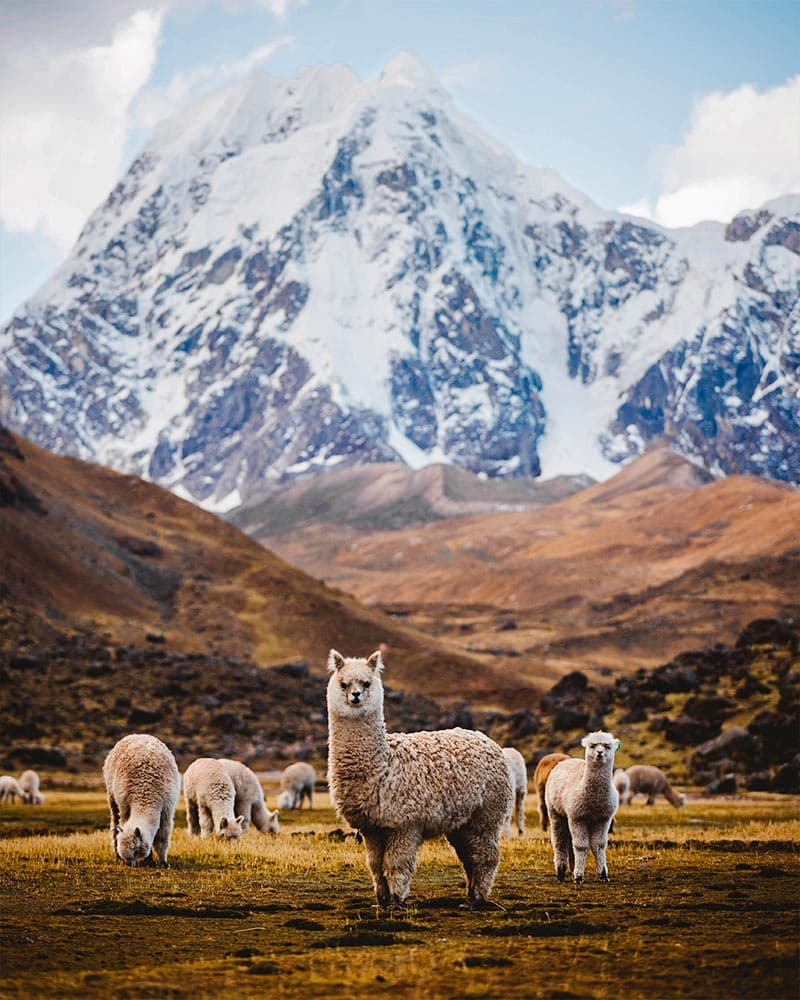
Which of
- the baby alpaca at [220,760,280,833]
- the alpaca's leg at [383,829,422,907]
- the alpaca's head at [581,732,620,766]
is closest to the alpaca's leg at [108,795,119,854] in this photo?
the baby alpaca at [220,760,280,833]

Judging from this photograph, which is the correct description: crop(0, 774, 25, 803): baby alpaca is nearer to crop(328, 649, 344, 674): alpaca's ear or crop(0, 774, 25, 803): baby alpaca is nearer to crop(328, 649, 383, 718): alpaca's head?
crop(328, 649, 344, 674): alpaca's ear

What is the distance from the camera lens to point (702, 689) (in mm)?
69688

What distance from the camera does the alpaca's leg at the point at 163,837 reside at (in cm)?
2341

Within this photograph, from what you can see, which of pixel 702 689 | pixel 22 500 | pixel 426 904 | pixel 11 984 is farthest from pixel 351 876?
pixel 22 500

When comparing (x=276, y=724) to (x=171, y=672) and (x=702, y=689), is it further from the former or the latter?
(x=702, y=689)

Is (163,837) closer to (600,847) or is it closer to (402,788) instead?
(402,788)

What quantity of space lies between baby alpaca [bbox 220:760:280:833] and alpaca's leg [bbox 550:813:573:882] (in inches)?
442

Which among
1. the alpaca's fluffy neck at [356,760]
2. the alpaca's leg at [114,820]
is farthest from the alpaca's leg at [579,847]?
the alpaca's leg at [114,820]

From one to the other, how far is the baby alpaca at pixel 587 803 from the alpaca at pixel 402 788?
7.87 ft

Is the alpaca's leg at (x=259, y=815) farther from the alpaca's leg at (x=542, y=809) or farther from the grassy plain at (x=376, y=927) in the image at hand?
the alpaca's leg at (x=542, y=809)

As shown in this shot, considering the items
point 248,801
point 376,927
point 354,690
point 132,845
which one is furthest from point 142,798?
point 248,801

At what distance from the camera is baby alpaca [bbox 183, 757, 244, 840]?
2951 centimetres

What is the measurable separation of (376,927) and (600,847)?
612 cm

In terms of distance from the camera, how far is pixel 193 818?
104 feet
